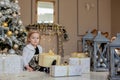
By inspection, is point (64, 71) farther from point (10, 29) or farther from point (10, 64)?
point (10, 29)

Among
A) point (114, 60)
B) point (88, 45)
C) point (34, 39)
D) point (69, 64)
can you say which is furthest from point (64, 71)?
point (34, 39)

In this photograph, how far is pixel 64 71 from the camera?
1.54m

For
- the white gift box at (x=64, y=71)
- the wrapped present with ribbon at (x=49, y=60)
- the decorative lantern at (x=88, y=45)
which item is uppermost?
the decorative lantern at (x=88, y=45)

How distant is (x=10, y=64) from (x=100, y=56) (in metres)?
0.62

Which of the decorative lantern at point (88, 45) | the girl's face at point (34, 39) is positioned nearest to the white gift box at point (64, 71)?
the decorative lantern at point (88, 45)

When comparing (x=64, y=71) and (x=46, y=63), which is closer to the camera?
(x=64, y=71)

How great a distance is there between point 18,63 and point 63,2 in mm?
6135

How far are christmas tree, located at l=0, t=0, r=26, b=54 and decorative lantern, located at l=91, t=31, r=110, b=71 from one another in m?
3.02

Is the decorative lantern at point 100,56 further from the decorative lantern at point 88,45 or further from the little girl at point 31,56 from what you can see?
the little girl at point 31,56

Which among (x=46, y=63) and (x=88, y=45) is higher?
(x=88, y=45)

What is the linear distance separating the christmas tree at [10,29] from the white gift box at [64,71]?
3210 mm

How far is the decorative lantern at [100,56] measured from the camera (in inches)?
70.5

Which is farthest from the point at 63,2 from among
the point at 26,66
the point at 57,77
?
the point at 57,77

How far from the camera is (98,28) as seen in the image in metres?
8.23
